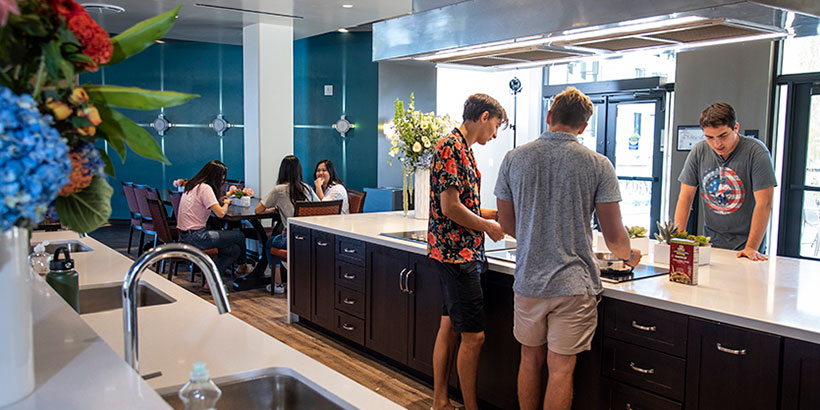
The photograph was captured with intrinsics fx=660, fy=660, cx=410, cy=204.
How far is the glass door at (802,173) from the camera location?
6.69m

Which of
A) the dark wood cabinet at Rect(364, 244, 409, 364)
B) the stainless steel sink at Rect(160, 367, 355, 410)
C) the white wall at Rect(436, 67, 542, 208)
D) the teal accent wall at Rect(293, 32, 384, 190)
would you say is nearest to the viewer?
the stainless steel sink at Rect(160, 367, 355, 410)

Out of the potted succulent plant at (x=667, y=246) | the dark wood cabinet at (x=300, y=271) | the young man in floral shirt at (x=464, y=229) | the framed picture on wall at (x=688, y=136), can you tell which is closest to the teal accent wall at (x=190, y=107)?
the dark wood cabinet at (x=300, y=271)

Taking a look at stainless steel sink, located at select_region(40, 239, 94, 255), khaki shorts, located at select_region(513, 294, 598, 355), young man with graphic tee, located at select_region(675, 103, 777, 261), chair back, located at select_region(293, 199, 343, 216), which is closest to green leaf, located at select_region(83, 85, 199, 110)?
khaki shorts, located at select_region(513, 294, 598, 355)

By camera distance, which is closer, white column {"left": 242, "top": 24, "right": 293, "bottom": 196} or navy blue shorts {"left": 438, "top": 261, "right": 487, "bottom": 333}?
navy blue shorts {"left": 438, "top": 261, "right": 487, "bottom": 333}

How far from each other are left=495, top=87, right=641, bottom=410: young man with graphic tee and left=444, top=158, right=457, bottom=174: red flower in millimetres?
385

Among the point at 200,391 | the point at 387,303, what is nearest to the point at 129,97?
the point at 200,391

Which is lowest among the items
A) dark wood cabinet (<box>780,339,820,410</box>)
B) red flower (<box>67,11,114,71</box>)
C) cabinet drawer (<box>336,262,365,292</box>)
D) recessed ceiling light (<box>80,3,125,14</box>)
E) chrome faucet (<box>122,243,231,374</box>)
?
cabinet drawer (<box>336,262,365,292</box>)

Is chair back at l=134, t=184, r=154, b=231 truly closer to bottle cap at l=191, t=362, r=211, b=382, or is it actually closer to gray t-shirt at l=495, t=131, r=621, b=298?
gray t-shirt at l=495, t=131, r=621, b=298

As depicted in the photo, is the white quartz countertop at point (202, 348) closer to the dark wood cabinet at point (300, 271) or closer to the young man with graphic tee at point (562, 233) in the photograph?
the young man with graphic tee at point (562, 233)

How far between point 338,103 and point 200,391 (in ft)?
29.3

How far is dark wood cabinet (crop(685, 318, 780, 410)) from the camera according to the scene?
2242 mm

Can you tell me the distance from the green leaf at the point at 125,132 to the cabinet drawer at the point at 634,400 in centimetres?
218

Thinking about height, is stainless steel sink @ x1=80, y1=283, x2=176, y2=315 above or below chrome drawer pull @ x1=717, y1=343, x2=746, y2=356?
above

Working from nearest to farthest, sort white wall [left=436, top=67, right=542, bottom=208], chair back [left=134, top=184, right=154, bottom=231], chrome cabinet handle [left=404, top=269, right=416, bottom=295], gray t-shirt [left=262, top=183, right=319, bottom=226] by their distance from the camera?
chrome cabinet handle [left=404, top=269, right=416, bottom=295] < gray t-shirt [left=262, top=183, right=319, bottom=226] < chair back [left=134, top=184, right=154, bottom=231] < white wall [left=436, top=67, right=542, bottom=208]
